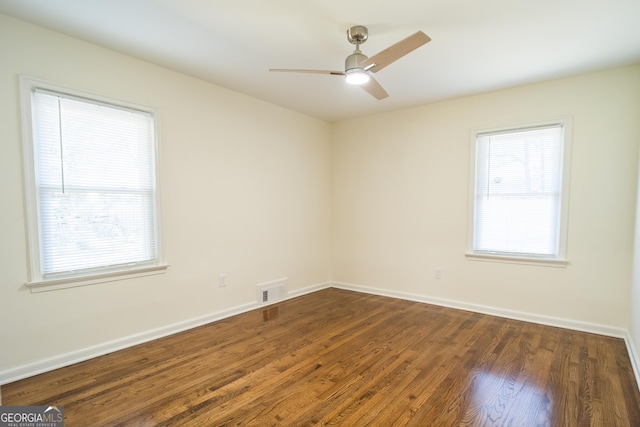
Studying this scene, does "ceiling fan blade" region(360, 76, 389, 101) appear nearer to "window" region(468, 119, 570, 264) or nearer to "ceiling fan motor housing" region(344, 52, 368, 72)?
"ceiling fan motor housing" region(344, 52, 368, 72)

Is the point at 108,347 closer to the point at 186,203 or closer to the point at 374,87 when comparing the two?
the point at 186,203

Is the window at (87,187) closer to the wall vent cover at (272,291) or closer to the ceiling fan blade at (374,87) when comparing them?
the wall vent cover at (272,291)

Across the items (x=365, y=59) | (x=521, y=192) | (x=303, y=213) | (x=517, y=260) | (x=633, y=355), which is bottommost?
(x=633, y=355)

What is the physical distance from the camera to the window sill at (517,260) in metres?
3.33

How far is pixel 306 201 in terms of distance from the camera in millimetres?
4742

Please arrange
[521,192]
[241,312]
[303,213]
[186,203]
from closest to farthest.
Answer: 1. [186,203]
2. [521,192]
3. [241,312]
4. [303,213]

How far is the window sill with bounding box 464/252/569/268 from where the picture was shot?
333 cm

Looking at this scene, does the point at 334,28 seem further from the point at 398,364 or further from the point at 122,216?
the point at 398,364

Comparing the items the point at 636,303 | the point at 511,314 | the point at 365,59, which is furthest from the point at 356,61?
the point at 511,314

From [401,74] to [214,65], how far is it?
6.08 ft

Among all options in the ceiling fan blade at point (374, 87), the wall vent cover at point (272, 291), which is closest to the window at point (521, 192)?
the ceiling fan blade at point (374, 87)

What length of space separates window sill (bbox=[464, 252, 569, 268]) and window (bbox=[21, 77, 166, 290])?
11.7ft

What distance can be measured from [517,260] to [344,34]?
9.99 feet

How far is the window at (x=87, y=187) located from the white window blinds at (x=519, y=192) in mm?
3680
